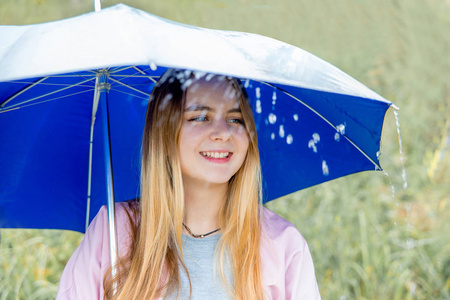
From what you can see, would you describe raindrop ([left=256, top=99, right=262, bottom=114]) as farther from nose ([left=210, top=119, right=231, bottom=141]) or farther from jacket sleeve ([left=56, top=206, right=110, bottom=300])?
jacket sleeve ([left=56, top=206, right=110, bottom=300])

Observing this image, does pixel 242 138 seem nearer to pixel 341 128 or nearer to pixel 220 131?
pixel 220 131

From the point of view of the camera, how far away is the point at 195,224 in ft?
7.68

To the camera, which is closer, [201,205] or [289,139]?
[201,205]

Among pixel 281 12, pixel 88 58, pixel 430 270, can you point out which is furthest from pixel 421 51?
pixel 88 58

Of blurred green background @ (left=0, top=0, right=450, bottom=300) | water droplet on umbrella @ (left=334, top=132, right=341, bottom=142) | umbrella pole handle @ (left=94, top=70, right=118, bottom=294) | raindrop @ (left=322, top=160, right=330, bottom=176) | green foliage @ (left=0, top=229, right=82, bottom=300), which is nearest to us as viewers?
umbrella pole handle @ (left=94, top=70, right=118, bottom=294)

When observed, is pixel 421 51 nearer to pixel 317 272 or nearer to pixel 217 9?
pixel 217 9

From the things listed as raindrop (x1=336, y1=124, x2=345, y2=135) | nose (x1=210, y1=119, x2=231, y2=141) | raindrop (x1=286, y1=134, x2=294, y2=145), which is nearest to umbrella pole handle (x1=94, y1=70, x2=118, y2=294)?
nose (x1=210, y1=119, x2=231, y2=141)

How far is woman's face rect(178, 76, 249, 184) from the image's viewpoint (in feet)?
7.26

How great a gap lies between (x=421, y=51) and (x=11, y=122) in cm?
493

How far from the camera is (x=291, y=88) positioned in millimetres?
2279

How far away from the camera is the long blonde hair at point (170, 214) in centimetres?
218

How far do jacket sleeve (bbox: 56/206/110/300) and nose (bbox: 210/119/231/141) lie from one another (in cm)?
49

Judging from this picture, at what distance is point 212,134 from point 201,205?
300 millimetres

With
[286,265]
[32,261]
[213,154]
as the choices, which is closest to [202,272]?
[286,265]
